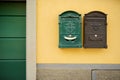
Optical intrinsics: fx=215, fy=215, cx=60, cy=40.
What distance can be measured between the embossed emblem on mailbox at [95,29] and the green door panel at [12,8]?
4.46 feet

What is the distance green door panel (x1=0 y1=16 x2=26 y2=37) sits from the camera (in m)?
4.46

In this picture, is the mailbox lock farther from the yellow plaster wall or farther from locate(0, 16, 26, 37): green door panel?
locate(0, 16, 26, 37): green door panel

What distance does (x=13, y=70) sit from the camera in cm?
449

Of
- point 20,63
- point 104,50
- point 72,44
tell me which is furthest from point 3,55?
point 104,50

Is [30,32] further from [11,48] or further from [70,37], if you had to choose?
[70,37]

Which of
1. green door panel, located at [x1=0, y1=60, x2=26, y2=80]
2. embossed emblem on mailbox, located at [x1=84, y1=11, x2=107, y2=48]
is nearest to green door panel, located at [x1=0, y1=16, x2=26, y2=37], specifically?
green door panel, located at [x1=0, y1=60, x2=26, y2=80]

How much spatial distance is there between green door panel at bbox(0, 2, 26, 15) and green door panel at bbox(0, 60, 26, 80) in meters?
1.01

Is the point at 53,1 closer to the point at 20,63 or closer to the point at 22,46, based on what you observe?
the point at 22,46

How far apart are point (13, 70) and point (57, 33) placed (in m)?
1.22

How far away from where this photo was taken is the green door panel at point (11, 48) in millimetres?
4457

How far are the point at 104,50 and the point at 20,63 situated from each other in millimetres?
1746

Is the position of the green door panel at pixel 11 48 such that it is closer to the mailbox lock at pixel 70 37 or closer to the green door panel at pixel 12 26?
the green door panel at pixel 12 26

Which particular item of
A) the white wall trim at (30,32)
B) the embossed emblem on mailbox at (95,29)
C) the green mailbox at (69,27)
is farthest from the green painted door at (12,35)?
the embossed emblem on mailbox at (95,29)

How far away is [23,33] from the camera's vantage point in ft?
14.7
